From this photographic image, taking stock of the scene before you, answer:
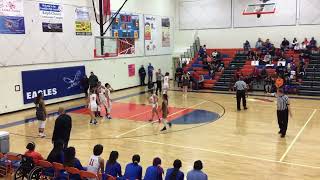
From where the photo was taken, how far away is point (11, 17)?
17.8 metres

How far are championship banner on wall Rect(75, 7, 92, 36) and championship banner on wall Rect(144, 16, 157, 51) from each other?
6107 mm

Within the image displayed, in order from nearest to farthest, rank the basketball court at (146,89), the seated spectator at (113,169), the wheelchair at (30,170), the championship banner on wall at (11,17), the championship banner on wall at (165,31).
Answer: the seated spectator at (113,169)
the wheelchair at (30,170)
the basketball court at (146,89)
the championship banner on wall at (11,17)
the championship banner on wall at (165,31)

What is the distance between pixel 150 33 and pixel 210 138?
1724 centimetres

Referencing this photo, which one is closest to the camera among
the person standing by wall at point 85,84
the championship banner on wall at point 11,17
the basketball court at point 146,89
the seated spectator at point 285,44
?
the basketball court at point 146,89

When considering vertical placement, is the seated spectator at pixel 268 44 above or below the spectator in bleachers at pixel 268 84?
above

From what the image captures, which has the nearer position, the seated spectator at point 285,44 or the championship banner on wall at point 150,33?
the seated spectator at point 285,44

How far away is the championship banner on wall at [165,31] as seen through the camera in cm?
3017

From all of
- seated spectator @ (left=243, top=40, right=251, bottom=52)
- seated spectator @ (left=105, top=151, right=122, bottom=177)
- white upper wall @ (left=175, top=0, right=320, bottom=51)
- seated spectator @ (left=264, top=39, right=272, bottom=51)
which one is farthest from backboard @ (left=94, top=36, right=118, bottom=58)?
seated spectator @ (left=105, top=151, right=122, bottom=177)

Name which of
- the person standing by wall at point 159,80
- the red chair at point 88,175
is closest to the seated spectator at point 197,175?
the red chair at point 88,175

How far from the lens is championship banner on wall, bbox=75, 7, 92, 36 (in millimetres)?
21797

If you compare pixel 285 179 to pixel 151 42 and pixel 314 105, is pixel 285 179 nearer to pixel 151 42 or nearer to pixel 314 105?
pixel 314 105

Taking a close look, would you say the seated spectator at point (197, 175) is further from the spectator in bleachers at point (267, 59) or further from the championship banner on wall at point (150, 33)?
the championship banner on wall at point (150, 33)

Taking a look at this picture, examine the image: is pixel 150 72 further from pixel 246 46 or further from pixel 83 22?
pixel 246 46

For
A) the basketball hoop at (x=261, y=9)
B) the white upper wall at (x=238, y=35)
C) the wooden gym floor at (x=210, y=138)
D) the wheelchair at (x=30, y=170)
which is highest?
the basketball hoop at (x=261, y=9)
